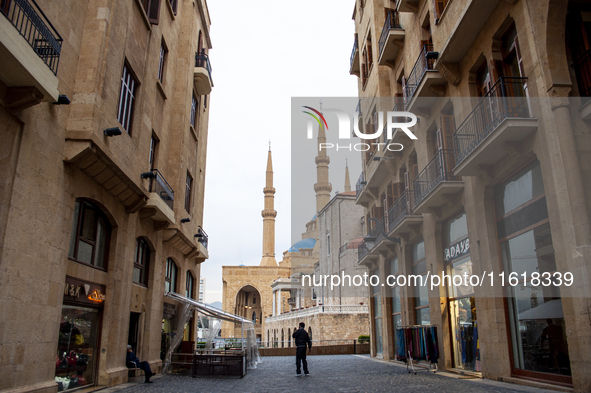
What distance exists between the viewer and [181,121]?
17.4 metres

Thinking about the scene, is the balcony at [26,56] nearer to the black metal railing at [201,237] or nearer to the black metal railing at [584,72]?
the black metal railing at [584,72]

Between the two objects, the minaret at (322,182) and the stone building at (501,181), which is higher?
the minaret at (322,182)

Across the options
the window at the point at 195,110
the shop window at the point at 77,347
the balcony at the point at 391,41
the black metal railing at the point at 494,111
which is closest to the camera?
the black metal railing at the point at 494,111

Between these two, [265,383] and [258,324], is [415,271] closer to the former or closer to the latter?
[265,383]

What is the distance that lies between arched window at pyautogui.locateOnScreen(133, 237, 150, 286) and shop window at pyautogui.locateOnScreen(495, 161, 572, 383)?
10.3 meters

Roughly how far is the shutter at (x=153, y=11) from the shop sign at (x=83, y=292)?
8513 millimetres

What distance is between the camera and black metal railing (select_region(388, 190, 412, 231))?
15.5 metres

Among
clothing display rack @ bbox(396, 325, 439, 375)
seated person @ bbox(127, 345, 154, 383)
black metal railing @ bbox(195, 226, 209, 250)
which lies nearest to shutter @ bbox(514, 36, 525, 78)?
clothing display rack @ bbox(396, 325, 439, 375)

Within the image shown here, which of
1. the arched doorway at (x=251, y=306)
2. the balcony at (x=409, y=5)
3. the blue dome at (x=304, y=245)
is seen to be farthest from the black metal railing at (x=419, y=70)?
the arched doorway at (x=251, y=306)

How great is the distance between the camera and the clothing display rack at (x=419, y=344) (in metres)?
11.5

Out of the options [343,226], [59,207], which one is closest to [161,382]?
[59,207]

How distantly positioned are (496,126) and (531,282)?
10.3 ft

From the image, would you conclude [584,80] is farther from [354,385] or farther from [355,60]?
[355,60]

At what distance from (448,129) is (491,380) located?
6.71 meters
